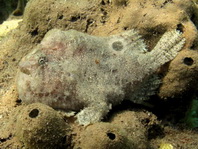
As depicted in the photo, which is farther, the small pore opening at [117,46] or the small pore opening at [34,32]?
the small pore opening at [34,32]

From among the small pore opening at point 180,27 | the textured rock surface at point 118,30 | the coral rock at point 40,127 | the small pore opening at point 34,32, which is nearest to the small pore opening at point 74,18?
the textured rock surface at point 118,30

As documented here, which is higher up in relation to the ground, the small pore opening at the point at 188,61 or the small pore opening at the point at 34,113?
the small pore opening at the point at 188,61

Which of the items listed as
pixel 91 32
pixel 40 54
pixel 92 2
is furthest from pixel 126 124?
pixel 92 2

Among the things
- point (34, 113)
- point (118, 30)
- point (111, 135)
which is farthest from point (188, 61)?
point (34, 113)

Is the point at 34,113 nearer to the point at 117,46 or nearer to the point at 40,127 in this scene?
the point at 40,127

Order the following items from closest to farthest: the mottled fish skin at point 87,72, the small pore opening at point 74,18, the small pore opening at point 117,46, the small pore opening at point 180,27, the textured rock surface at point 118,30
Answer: the mottled fish skin at point 87,72 → the textured rock surface at point 118,30 → the small pore opening at point 117,46 → the small pore opening at point 180,27 → the small pore opening at point 74,18

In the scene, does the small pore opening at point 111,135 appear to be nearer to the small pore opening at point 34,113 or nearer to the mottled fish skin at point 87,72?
the mottled fish skin at point 87,72

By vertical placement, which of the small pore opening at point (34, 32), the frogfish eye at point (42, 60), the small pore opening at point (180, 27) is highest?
the small pore opening at point (180, 27)

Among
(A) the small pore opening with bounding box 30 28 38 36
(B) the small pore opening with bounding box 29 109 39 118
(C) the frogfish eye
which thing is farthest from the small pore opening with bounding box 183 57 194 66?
(A) the small pore opening with bounding box 30 28 38 36

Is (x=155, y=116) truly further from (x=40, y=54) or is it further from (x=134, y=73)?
(x=40, y=54)

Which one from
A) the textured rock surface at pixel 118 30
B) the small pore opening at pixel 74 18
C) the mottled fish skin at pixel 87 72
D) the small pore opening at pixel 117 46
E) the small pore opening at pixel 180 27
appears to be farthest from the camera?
the small pore opening at pixel 74 18
